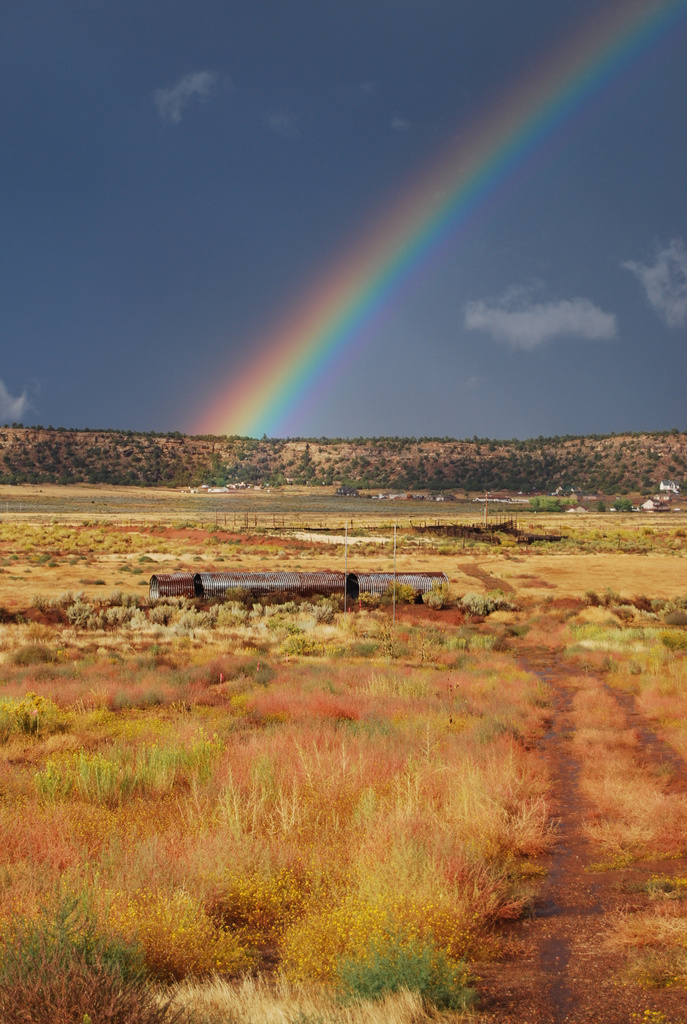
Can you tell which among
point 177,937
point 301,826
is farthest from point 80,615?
point 177,937

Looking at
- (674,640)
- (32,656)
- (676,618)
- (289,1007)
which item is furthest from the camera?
(676,618)

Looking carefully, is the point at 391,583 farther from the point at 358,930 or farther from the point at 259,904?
the point at 358,930

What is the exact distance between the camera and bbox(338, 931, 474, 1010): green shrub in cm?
524

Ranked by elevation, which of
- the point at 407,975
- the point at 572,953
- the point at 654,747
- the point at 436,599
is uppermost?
the point at 407,975

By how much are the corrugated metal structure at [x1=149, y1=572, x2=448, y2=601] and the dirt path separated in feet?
83.2

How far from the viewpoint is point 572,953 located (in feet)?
21.3

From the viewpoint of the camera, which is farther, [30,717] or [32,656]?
[32,656]

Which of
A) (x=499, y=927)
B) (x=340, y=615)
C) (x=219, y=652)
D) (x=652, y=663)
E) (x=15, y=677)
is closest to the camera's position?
(x=499, y=927)

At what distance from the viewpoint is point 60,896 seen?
6070 millimetres

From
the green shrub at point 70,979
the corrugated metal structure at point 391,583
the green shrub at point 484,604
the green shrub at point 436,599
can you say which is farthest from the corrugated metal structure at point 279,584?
the green shrub at point 70,979

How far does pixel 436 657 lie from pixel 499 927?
52.0 ft

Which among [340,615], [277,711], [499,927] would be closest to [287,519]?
[340,615]

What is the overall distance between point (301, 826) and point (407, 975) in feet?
11.4

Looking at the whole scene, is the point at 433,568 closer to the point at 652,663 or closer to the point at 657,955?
the point at 652,663
